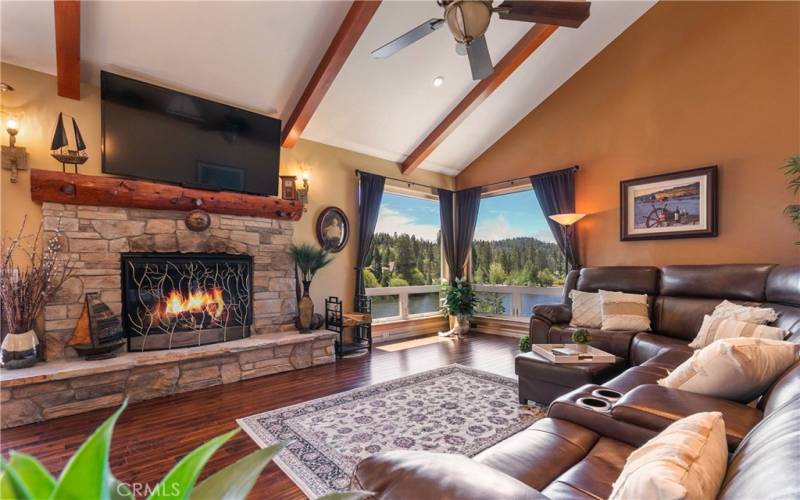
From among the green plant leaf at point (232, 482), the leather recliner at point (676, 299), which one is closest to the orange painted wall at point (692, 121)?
the leather recliner at point (676, 299)

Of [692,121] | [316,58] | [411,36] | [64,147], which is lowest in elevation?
[64,147]

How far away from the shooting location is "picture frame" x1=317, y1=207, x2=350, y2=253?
16.4 ft

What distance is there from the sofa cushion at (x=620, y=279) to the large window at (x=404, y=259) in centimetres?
254

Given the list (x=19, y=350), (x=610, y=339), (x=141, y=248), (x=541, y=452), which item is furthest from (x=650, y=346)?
(x=19, y=350)

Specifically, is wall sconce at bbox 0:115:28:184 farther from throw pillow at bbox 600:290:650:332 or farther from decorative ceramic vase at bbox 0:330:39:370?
throw pillow at bbox 600:290:650:332

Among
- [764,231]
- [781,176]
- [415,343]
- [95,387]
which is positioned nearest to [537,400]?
[415,343]

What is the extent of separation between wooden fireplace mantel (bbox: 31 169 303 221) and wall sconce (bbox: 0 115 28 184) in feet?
0.74

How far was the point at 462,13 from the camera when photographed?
7.64ft

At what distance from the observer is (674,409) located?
1611 millimetres

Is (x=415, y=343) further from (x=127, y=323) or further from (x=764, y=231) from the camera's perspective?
(x=764, y=231)

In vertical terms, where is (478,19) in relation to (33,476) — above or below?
above

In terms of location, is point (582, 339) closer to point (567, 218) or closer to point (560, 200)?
point (567, 218)

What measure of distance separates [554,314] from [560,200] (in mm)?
1907

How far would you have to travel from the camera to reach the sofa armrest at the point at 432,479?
→ 2.92 feet
